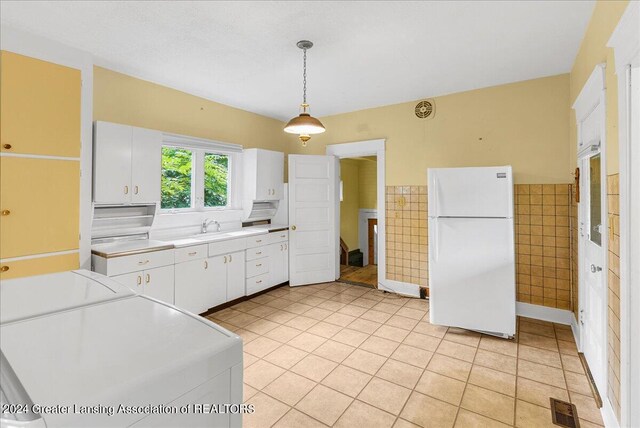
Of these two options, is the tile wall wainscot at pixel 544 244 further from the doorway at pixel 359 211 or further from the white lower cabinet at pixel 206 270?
the doorway at pixel 359 211

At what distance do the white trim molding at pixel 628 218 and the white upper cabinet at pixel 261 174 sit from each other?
3784 mm

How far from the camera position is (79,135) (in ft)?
8.51

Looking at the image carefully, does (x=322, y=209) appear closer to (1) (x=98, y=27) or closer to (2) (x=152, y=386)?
(1) (x=98, y=27)

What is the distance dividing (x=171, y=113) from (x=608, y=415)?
4690mm

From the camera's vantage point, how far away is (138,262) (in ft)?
9.71

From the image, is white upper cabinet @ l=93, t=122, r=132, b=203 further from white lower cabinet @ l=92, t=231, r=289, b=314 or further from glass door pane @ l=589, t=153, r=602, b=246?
glass door pane @ l=589, t=153, r=602, b=246

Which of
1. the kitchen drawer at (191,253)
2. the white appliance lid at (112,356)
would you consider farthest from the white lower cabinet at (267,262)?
the white appliance lid at (112,356)

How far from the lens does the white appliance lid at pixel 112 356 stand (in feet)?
1.97

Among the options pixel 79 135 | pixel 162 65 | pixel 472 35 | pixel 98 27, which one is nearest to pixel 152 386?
pixel 79 135

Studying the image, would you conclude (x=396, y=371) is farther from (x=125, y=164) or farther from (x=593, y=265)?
(x=125, y=164)

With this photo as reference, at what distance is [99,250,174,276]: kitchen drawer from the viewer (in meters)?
2.75

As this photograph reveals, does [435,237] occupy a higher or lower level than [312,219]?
lower

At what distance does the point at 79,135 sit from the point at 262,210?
262 cm

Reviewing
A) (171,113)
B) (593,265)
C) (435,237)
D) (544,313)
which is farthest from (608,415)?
(171,113)
